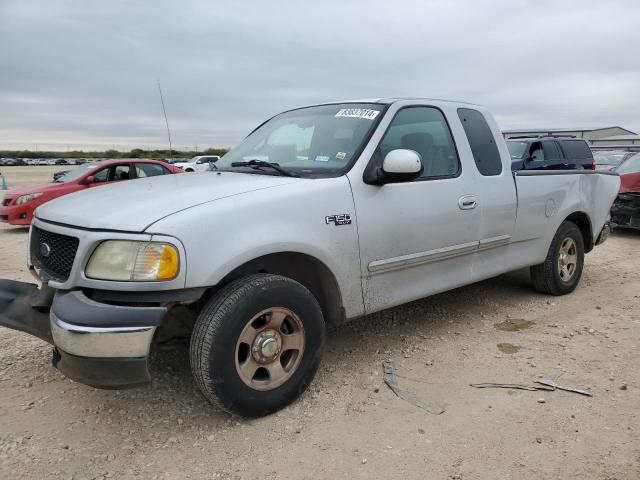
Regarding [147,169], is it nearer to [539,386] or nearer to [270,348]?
[270,348]

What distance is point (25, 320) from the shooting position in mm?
2844

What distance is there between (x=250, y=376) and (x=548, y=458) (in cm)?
154

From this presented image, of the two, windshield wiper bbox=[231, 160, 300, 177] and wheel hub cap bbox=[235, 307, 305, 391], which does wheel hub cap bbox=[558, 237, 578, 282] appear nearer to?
windshield wiper bbox=[231, 160, 300, 177]

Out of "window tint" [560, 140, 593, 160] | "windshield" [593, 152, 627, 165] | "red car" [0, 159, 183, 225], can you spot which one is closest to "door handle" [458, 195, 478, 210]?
Result: "red car" [0, 159, 183, 225]

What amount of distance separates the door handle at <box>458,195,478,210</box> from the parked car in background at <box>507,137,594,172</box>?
945 cm

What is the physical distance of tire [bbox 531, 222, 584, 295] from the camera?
195 inches

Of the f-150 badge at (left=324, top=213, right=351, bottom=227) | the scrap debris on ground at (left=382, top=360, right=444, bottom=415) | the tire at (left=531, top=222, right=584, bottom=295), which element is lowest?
the scrap debris on ground at (left=382, top=360, right=444, bottom=415)

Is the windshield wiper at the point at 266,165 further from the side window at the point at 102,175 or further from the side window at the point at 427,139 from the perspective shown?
the side window at the point at 102,175

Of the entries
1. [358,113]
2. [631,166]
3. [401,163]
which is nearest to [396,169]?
[401,163]

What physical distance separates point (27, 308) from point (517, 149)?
12352mm

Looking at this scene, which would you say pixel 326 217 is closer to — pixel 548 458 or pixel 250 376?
pixel 250 376

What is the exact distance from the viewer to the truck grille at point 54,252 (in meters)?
2.64

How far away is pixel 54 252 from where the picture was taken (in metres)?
2.77

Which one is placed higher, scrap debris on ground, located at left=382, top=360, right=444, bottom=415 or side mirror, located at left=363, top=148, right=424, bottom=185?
side mirror, located at left=363, top=148, right=424, bottom=185
